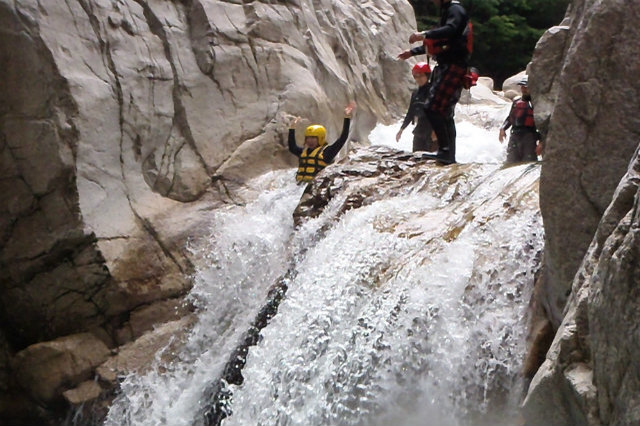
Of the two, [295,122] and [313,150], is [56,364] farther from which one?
[295,122]

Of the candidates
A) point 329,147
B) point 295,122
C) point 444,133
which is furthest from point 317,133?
point 444,133

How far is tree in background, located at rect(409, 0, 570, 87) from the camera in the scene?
805 inches

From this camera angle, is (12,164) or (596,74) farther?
(12,164)

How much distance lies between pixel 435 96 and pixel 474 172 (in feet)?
2.60

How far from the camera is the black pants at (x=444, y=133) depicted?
296 inches

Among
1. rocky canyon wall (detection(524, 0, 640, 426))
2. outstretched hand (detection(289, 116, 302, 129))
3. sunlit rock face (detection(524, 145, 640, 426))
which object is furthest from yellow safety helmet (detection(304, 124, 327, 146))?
sunlit rock face (detection(524, 145, 640, 426))

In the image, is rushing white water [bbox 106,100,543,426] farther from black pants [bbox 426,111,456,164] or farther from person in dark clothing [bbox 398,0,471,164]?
person in dark clothing [bbox 398,0,471,164]

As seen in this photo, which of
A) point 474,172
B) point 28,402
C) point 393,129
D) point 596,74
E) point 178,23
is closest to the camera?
point 596,74

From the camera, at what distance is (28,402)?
7633 mm

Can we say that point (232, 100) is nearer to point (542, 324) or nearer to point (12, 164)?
point (12, 164)

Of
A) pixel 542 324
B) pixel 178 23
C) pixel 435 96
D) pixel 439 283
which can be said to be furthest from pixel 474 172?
pixel 178 23

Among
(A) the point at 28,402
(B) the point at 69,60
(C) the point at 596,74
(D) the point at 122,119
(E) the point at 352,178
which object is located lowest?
(A) the point at 28,402

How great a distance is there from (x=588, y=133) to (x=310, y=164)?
4.62 meters

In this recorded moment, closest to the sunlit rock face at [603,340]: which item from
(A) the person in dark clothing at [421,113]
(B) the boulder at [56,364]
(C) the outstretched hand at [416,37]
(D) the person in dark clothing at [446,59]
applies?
(C) the outstretched hand at [416,37]
